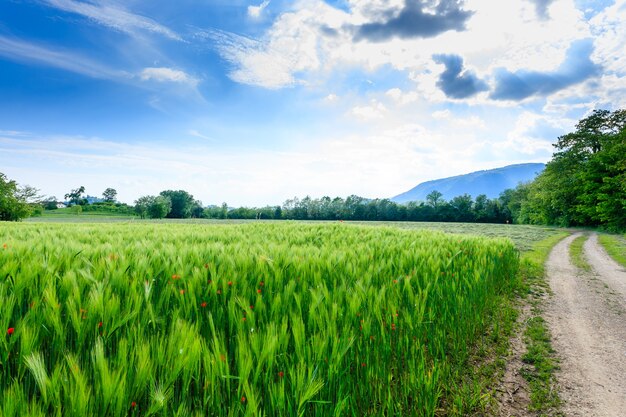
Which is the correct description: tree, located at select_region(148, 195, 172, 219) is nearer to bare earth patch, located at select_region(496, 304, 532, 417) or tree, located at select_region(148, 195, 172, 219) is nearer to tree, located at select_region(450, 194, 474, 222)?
tree, located at select_region(450, 194, 474, 222)

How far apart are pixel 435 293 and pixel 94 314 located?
3.64 meters

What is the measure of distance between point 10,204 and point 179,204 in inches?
2927

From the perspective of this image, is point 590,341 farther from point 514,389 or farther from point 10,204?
point 10,204

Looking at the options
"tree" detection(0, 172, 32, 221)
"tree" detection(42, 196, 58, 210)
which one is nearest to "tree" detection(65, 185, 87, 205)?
"tree" detection(42, 196, 58, 210)

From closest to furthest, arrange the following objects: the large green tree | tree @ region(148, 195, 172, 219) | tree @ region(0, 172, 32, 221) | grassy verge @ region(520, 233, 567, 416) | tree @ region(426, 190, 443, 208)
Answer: grassy verge @ region(520, 233, 567, 416), the large green tree, tree @ region(0, 172, 32, 221), tree @ region(148, 195, 172, 219), tree @ region(426, 190, 443, 208)

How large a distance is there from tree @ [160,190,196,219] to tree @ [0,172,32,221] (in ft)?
225

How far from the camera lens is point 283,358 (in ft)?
6.38

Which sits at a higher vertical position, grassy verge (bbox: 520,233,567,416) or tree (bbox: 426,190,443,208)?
tree (bbox: 426,190,443,208)

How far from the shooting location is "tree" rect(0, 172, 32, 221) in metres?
48.9

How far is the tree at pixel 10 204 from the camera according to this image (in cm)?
4894

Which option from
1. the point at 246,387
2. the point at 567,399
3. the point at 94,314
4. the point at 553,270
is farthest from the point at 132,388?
the point at 553,270

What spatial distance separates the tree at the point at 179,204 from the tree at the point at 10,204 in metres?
68.6

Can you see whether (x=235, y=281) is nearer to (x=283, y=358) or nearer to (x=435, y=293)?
(x=283, y=358)

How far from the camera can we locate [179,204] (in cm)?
12362
